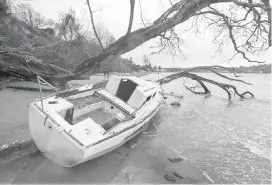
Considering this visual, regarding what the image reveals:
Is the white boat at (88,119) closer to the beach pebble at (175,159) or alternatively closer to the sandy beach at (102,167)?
the sandy beach at (102,167)

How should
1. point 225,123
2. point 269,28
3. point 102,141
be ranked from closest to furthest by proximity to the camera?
point 102,141
point 269,28
point 225,123

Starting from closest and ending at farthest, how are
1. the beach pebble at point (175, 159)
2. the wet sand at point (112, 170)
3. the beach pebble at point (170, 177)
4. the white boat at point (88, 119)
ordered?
the white boat at point (88, 119), the wet sand at point (112, 170), the beach pebble at point (170, 177), the beach pebble at point (175, 159)

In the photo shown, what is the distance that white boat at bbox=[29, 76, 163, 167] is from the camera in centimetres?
554

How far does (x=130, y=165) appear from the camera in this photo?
272 inches

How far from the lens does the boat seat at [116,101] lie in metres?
8.70

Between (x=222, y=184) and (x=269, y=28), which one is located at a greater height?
(x=269, y=28)

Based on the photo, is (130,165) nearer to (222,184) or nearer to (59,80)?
(222,184)

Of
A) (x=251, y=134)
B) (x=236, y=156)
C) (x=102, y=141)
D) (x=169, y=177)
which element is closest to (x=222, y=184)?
(x=169, y=177)

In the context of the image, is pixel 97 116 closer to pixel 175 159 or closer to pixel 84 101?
pixel 84 101

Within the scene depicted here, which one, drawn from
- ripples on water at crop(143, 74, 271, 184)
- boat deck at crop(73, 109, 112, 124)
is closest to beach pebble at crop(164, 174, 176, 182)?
ripples on water at crop(143, 74, 271, 184)

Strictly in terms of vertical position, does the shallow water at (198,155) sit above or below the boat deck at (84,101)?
below

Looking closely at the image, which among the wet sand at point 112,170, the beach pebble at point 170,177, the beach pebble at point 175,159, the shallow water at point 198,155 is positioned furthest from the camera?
the beach pebble at point 175,159

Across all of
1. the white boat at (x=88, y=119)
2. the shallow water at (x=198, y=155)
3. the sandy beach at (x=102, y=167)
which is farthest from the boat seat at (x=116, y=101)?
the shallow water at (x=198, y=155)

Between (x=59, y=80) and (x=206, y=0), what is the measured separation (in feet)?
25.0
